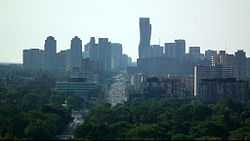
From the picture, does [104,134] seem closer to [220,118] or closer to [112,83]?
[220,118]

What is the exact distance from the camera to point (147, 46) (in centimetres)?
14288

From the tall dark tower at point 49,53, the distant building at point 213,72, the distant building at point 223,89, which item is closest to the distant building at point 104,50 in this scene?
the tall dark tower at point 49,53

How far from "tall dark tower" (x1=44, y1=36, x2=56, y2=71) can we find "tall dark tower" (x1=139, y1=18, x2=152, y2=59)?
20.1 meters

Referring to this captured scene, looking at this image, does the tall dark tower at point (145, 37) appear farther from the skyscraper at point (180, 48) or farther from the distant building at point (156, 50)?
the skyscraper at point (180, 48)

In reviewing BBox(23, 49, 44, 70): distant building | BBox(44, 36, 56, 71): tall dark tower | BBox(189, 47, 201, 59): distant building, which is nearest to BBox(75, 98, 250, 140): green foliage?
BBox(44, 36, 56, 71): tall dark tower

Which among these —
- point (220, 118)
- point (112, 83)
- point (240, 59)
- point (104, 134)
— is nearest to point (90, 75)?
point (112, 83)

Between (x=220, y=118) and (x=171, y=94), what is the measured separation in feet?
113

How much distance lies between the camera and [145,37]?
469 feet

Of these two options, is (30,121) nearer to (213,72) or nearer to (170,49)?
(213,72)

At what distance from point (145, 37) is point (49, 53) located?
24.7m

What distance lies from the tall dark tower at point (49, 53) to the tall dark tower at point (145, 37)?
20.1 m

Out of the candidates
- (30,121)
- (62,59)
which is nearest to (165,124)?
(30,121)

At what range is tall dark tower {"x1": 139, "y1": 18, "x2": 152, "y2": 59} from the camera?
141 meters

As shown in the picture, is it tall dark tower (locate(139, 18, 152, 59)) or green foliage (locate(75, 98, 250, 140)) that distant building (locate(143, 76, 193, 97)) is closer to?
green foliage (locate(75, 98, 250, 140))
